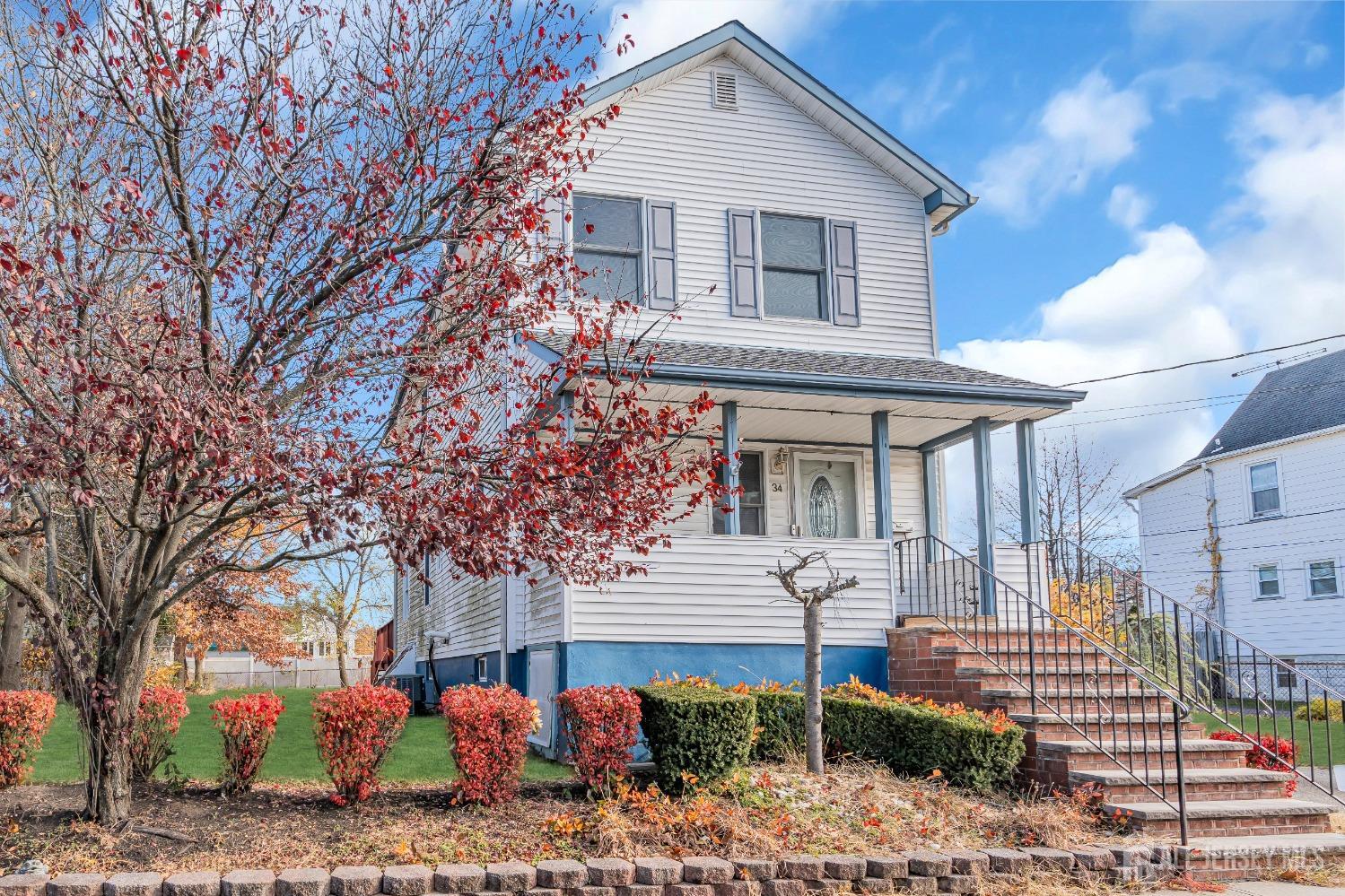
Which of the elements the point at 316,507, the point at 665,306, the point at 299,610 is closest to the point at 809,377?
the point at 665,306

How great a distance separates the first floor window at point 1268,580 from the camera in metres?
26.0

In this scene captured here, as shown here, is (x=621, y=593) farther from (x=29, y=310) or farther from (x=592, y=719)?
(x=29, y=310)

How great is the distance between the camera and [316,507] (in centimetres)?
593

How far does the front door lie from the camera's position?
1415cm

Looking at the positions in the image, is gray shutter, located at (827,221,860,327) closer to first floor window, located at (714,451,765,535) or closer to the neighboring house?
first floor window, located at (714,451,765,535)

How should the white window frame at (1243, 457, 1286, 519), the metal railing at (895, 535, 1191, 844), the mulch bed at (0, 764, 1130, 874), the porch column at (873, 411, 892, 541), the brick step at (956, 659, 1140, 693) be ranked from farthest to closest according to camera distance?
1. the white window frame at (1243, 457, 1286, 519)
2. the porch column at (873, 411, 892, 541)
3. the brick step at (956, 659, 1140, 693)
4. the metal railing at (895, 535, 1191, 844)
5. the mulch bed at (0, 764, 1130, 874)

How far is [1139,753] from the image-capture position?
9.17m

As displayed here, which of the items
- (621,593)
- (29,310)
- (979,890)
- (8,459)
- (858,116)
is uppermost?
(858,116)

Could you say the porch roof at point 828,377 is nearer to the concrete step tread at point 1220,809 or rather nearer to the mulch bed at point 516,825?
the mulch bed at point 516,825

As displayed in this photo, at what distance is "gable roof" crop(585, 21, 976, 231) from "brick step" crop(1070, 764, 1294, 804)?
787cm

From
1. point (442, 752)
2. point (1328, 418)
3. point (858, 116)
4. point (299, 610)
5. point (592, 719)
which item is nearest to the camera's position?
point (592, 719)

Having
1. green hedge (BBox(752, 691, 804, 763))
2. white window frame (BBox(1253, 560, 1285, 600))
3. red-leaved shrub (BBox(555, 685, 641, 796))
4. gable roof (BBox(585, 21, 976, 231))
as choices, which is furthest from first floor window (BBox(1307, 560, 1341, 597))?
red-leaved shrub (BBox(555, 685, 641, 796))

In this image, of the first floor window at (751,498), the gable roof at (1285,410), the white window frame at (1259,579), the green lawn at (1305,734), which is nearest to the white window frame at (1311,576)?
the white window frame at (1259,579)

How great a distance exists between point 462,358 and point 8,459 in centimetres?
286
